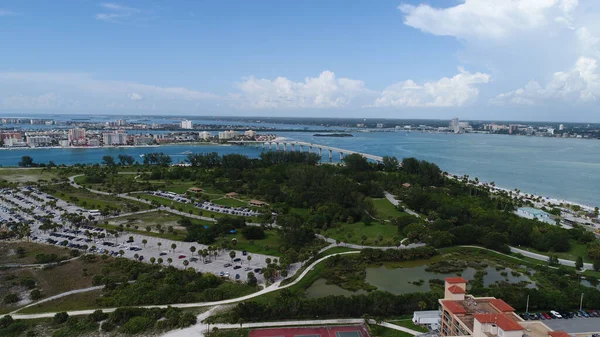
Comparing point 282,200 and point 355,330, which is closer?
point 355,330

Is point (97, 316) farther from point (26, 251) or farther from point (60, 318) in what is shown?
point (26, 251)

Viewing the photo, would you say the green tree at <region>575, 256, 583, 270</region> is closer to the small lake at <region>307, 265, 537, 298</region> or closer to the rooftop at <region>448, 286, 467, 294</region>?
the small lake at <region>307, 265, 537, 298</region>

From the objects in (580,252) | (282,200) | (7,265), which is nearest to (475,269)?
(580,252)

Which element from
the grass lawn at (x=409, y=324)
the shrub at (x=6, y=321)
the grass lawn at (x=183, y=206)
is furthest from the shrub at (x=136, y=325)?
the grass lawn at (x=183, y=206)

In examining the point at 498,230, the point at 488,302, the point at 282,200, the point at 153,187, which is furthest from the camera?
the point at 153,187

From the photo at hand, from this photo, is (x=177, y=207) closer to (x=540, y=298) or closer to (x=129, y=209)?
(x=129, y=209)

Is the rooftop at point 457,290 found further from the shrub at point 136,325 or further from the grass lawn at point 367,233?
the shrub at point 136,325
